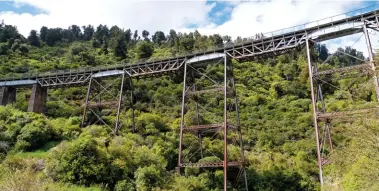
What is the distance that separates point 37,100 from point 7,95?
14.0ft

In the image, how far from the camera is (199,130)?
24094 millimetres

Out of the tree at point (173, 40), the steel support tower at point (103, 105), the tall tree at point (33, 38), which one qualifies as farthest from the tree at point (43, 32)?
the steel support tower at point (103, 105)

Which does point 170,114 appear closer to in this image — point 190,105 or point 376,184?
point 190,105

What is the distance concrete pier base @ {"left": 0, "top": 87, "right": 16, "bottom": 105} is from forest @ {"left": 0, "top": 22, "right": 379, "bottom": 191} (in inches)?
53.7

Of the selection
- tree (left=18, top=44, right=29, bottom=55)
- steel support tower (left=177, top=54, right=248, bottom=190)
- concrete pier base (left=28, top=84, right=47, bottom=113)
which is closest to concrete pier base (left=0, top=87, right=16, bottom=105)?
concrete pier base (left=28, top=84, right=47, bottom=113)

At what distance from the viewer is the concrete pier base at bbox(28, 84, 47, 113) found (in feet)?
110

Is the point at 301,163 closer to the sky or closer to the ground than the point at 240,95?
closer to the ground

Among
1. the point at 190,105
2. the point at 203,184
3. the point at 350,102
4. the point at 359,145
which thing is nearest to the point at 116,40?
the point at 190,105

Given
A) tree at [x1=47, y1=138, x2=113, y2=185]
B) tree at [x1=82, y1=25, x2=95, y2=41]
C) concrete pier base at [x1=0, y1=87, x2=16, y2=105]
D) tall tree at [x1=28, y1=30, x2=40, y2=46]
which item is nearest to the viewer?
tree at [x1=47, y1=138, x2=113, y2=185]

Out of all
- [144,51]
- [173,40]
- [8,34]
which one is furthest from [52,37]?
[144,51]

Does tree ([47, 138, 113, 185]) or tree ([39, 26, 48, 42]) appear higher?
tree ([39, 26, 48, 42])

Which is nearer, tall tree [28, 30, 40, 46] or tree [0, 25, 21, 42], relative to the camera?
tree [0, 25, 21, 42]

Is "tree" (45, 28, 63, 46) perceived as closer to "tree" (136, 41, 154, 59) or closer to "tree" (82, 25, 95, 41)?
"tree" (82, 25, 95, 41)

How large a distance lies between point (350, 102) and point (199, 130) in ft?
80.1
